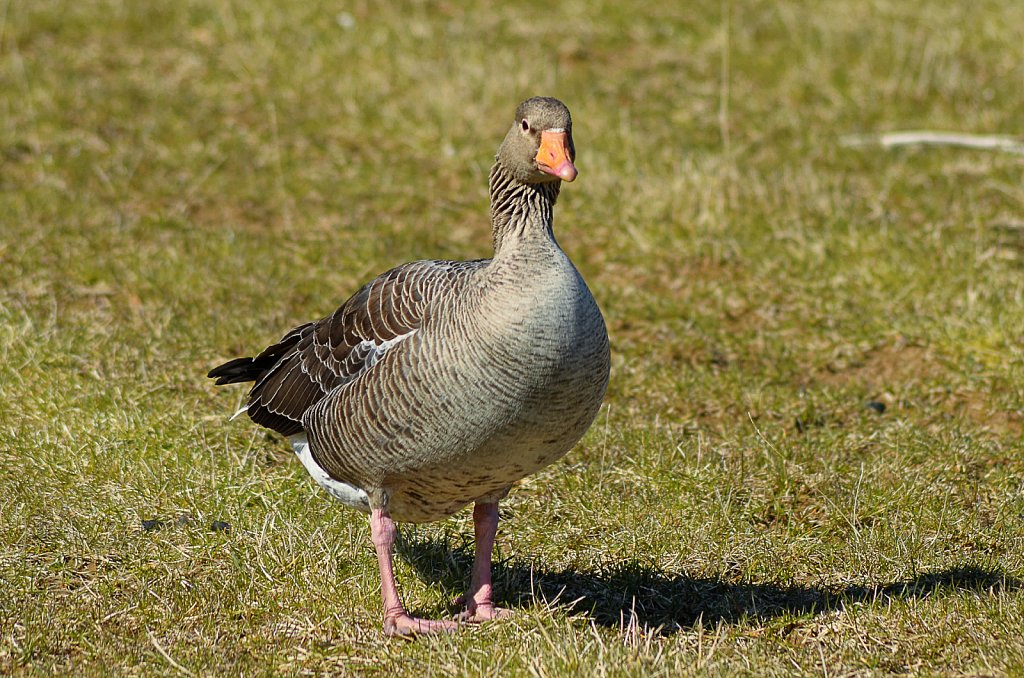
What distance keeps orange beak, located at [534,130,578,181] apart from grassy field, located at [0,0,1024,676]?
1719mm

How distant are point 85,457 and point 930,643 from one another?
13.8 ft

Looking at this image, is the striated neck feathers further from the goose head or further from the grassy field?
the grassy field

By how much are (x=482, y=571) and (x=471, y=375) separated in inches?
46.2

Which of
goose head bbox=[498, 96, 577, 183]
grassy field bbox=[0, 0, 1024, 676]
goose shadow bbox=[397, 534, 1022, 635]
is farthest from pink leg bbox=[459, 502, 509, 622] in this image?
goose head bbox=[498, 96, 577, 183]

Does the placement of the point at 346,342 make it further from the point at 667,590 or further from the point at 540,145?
the point at 667,590

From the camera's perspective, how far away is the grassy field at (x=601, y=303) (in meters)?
5.34

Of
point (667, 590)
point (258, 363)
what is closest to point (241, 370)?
point (258, 363)

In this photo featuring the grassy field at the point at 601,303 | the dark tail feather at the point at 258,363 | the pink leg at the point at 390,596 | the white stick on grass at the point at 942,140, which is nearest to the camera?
the pink leg at the point at 390,596

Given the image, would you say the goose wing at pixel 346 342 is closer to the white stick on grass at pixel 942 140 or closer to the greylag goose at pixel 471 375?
the greylag goose at pixel 471 375

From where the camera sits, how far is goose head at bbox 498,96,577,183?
478 cm

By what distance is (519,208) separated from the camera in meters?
4.97

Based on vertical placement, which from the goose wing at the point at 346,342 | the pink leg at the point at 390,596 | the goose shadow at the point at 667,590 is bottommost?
the goose shadow at the point at 667,590

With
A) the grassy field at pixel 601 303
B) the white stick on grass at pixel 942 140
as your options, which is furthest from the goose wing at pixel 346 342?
the white stick on grass at pixel 942 140

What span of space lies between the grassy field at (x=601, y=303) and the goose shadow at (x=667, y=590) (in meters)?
0.02
